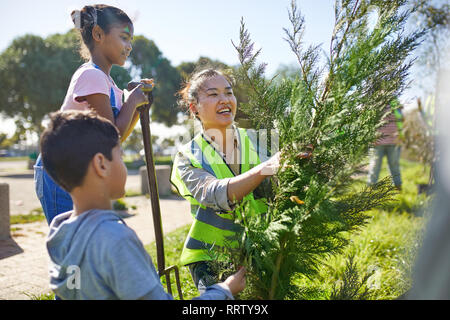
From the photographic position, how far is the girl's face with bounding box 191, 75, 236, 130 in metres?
2.16

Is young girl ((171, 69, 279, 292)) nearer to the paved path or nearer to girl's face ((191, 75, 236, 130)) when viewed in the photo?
girl's face ((191, 75, 236, 130))

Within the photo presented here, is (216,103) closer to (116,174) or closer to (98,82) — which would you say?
(98,82)

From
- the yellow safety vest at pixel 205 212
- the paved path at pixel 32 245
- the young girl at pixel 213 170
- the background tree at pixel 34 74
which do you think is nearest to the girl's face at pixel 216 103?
the young girl at pixel 213 170

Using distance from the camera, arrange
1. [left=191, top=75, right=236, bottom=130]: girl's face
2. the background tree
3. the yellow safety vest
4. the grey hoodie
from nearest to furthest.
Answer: the grey hoodie
the yellow safety vest
[left=191, top=75, right=236, bottom=130]: girl's face
the background tree

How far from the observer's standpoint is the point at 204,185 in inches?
69.2

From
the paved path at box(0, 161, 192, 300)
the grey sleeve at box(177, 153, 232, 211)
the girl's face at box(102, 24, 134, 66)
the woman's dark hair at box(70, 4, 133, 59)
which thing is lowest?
the paved path at box(0, 161, 192, 300)

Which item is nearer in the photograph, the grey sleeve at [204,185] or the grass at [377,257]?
the grey sleeve at [204,185]

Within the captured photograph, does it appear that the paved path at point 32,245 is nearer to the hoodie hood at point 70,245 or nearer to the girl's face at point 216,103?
the hoodie hood at point 70,245

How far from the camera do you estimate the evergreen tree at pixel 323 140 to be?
A: 4.36ft

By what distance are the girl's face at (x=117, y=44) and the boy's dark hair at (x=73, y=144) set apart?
39.8 inches

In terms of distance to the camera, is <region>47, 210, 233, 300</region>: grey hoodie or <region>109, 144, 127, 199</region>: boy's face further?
<region>109, 144, 127, 199</region>: boy's face

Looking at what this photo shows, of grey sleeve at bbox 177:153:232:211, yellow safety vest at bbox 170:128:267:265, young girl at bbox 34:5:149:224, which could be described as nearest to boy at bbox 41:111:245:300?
grey sleeve at bbox 177:153:232:211

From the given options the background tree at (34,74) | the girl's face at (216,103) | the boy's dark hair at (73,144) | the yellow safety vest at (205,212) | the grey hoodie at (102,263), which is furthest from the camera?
A: the background tree at (34,74)

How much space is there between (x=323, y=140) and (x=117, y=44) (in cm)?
158
